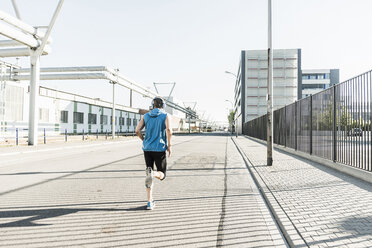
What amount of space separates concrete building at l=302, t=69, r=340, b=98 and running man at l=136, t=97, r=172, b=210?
A: 245 ft

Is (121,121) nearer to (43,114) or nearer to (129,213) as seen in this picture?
(43,114)

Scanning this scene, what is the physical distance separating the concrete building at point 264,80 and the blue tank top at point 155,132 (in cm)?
5693

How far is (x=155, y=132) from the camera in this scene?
4074 millimetres

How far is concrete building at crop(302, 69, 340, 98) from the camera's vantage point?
71650 millimetres

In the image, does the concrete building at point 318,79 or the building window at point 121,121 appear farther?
the concrete building at point 318,79

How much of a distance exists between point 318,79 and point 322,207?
76696mm

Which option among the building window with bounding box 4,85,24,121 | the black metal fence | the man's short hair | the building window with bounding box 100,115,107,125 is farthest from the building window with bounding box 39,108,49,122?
the man's short hair

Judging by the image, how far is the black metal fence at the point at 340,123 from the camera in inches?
244

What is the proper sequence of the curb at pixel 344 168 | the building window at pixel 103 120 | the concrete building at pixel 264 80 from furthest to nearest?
the concrete building at pixel 264 80, the building window at pixel 103 120, the curb at pixel 344 168

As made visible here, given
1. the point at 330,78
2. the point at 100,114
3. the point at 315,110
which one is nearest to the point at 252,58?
the point at 330,78

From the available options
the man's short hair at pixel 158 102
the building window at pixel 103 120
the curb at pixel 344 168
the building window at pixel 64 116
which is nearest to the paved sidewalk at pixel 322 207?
the curb at pixel 344 168

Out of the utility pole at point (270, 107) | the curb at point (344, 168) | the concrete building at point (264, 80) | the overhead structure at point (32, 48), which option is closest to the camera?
the curb at point (344, 168)

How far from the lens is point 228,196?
4922 millimetres

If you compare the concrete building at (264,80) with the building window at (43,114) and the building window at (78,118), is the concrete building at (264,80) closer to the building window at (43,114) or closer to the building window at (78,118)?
the building window at (78,118)
